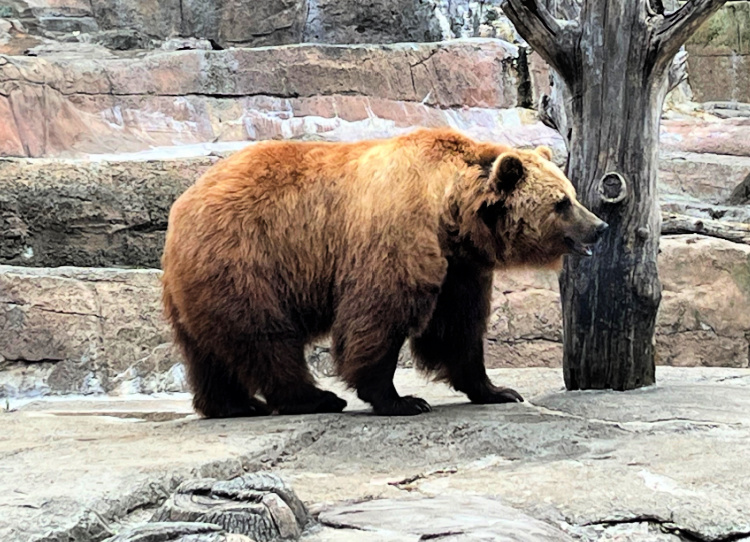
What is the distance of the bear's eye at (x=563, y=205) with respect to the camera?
441 cm

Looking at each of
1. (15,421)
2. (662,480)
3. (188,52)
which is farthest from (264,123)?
(662,480)

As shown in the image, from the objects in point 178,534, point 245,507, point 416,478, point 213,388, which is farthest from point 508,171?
point 178,534

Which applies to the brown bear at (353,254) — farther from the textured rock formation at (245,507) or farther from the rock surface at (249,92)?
the rock surface at (249,92)

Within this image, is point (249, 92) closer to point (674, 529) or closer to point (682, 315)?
point (682, 315)

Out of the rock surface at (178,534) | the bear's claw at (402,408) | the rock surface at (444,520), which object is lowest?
the bear's claw at (402,408)

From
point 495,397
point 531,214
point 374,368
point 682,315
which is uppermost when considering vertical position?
point 531,214

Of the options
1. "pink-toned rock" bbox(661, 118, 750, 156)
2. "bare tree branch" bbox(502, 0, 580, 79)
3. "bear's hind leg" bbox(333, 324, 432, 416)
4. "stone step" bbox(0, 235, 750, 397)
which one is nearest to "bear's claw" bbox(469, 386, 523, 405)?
"bear's hind leg" bbox(333, 324, 432, 416)

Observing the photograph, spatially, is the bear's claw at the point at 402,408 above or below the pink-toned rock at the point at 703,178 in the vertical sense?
below

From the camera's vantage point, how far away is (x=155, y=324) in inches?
271

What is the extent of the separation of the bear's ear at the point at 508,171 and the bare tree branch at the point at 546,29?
84 centimetres

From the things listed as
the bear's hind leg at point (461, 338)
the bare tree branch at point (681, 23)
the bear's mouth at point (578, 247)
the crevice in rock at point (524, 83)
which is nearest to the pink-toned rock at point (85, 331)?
the bear's hind leg at point (461, 338)

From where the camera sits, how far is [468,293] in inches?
182

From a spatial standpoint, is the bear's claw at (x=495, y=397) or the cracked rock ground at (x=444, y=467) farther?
the bear's claw at (x=495, y=397)

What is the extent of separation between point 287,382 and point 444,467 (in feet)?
3.85
